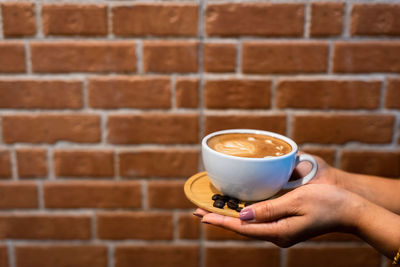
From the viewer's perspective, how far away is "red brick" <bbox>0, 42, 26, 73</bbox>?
92 centimetres

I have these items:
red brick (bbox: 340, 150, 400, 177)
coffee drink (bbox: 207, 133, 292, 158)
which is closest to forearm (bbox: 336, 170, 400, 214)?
red brick (bbox: 340, 150, 400, 177)

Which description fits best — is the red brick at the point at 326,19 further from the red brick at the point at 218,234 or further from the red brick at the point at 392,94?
the red brick at the point at 218,234

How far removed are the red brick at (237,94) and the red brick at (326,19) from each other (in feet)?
0.52

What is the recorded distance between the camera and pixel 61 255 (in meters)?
1.03

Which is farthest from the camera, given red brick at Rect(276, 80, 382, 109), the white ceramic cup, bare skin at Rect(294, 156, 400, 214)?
red brick at Rect(276, 80, 382, 109)

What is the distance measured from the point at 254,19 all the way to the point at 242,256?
0.57m

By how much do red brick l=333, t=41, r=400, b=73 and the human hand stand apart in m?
0.35

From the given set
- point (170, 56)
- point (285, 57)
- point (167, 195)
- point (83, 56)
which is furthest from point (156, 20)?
point (167, 195)

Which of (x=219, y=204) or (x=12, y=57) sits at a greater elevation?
(x=12, y=57)

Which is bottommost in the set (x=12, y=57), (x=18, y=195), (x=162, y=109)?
(x=18, y=195)

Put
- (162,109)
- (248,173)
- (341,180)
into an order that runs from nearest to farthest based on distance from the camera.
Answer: (248,173) < (341,180) < (162,109)

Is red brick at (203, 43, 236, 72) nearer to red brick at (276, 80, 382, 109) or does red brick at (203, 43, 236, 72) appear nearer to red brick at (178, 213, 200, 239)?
red brick at (276, 80, 382, 109)

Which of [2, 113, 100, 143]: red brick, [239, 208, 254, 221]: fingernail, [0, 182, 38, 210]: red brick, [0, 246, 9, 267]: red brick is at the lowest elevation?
[0, 246, 9, 267]: red brick

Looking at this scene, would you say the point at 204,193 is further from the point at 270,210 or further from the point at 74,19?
the point at 74,19
